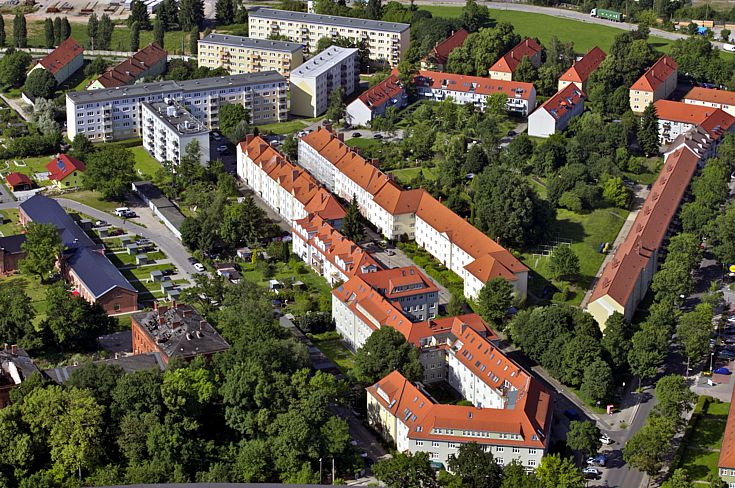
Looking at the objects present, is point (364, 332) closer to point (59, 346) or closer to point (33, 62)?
point (59, 346)

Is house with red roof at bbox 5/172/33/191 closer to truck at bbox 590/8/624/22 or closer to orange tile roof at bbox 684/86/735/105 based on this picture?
orange tile roof at bbox 684/86/735/105

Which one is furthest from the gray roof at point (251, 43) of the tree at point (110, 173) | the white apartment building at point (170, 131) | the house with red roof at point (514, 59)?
the tree at point (110, 173)

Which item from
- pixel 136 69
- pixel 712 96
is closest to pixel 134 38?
pixel 136 69

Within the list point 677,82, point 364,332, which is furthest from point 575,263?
point 677,82

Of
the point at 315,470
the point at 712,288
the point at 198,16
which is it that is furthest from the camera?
the point at 198,16

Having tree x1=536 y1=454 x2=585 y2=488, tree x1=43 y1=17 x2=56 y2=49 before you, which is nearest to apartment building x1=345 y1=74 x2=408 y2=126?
tree x1=43 y1=17 x2=56 y2=49

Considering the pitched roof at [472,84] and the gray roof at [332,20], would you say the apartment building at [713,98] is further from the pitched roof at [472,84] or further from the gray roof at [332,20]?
the gray roof at [332,20]

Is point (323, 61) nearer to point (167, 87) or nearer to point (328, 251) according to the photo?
point (167, 87)
